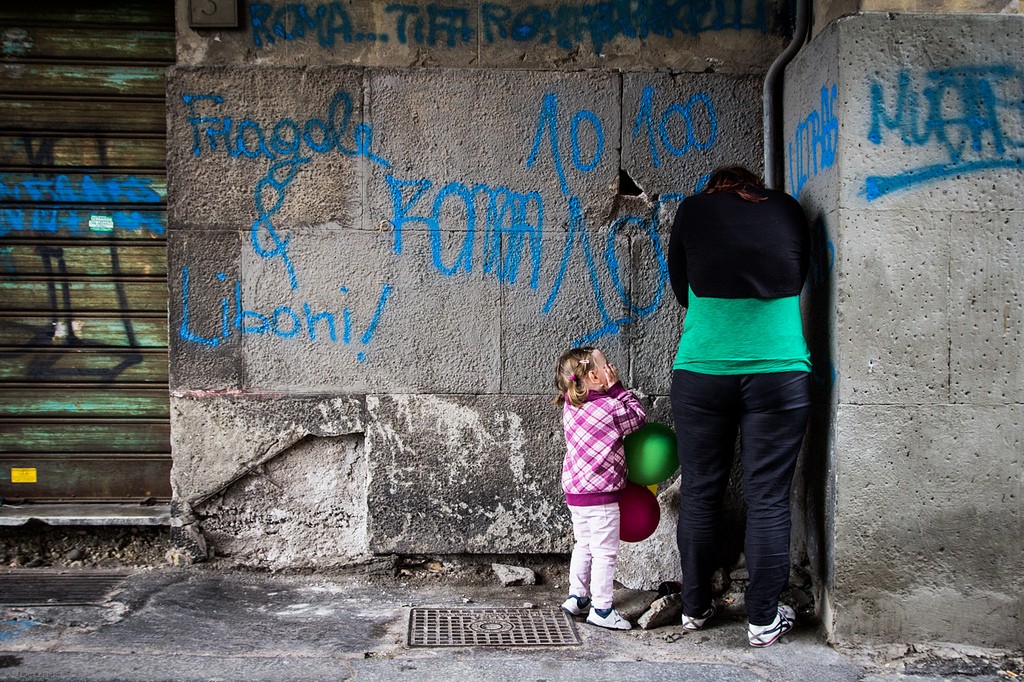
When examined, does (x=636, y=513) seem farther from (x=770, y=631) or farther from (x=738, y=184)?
(x=738, y=184)

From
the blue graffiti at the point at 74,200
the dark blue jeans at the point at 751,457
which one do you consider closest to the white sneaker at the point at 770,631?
the dark blue jeans at the point at 751,457

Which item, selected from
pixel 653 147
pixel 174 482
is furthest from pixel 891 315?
pixel 174 482

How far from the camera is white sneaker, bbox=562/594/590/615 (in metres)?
3.53

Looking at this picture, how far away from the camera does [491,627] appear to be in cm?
345

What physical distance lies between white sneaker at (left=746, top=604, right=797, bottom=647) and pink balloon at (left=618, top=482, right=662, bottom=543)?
0.54m

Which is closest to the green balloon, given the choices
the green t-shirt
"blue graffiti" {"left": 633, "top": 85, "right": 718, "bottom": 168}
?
the green t-shirt

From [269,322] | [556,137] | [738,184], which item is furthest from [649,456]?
[269,322]

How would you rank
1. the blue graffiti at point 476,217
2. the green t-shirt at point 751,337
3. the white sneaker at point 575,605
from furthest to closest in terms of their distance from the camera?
the blue graffiti at point 476,217 < the white sneaker at point 575,605 < the green t-shirt at point 751,337

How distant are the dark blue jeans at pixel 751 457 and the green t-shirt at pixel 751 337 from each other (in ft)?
0.13

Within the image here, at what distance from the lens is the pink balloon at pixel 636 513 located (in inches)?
135

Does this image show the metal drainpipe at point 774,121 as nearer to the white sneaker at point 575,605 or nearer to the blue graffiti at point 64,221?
the white sneaker at point 575,605

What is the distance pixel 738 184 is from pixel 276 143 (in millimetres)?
2121

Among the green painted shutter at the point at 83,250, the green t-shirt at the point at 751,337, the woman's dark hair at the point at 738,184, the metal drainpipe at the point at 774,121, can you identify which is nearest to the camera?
the green t-shirt at the point at 751,337

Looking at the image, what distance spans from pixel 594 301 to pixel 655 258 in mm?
356
